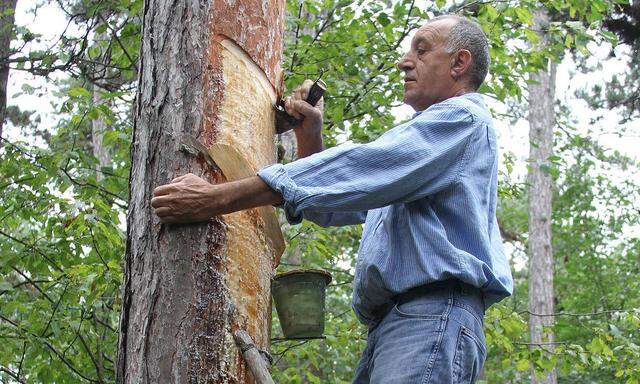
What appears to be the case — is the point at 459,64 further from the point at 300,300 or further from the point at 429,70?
the point at 300,300

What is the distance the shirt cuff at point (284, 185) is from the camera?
256 centimetres

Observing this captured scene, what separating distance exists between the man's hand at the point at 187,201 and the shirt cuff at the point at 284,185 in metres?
0.16

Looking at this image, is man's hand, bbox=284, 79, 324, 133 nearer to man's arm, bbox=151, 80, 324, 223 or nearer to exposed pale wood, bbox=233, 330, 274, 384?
man's arm, bbox=151, 80, 324, 223

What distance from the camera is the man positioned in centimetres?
259

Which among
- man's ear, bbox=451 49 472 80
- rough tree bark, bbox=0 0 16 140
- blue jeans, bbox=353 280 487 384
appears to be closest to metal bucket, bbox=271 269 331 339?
blue jeans, bbox=353 280 487 384

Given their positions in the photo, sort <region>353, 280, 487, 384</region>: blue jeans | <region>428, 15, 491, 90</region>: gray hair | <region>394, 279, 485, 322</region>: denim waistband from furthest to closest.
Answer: <region>428, 15, 491, 90</region>: gray hair
<region>394, 279, 485, 322</region>: denim waistband
<region>353, 280, 487, 384</region>: blue jeans

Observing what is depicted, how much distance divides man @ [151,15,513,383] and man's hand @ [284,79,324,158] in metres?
0.61

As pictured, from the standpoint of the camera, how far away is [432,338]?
2574 mm

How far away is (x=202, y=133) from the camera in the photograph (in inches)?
110

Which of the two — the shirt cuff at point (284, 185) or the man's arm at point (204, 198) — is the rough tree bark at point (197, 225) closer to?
the man's arm at point (204, 198)

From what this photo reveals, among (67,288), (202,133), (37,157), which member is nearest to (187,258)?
(202,133)

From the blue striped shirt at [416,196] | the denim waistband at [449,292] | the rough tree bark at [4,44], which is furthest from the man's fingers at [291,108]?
the rough tree bark at [4,44]

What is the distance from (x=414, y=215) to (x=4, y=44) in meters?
5.09

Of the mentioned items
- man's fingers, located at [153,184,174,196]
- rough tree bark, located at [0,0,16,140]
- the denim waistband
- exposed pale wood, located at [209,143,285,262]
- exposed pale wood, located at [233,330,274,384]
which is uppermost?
rough tree bark, located at [0,0,16,140]
